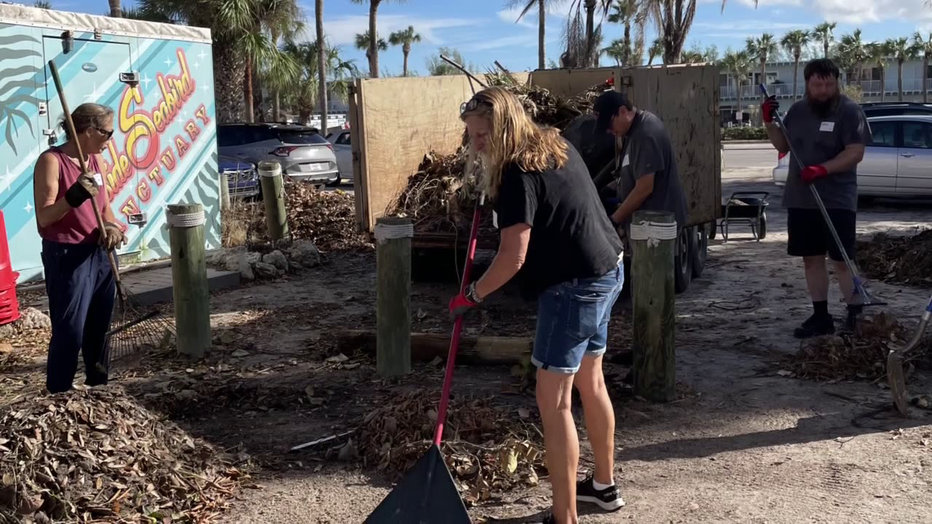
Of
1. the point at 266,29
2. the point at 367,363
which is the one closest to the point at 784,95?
the point at 266,29

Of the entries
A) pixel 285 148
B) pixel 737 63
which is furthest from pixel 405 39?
pixel 285 148

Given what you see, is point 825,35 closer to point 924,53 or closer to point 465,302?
point 924,53

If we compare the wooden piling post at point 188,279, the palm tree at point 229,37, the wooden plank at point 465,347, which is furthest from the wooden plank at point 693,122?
the palm tree at point 229,37

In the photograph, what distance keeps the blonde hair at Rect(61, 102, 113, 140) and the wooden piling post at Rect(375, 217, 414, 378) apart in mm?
1883

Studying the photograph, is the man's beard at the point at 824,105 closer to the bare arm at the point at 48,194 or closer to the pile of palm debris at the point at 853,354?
the pile of palm debris at the point at 853,354

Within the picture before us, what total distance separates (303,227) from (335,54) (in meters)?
36.1

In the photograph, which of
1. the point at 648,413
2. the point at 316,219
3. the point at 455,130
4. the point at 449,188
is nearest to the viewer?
the point at 648,413

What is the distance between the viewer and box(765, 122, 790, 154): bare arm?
7.27m

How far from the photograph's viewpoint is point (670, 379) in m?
5.69

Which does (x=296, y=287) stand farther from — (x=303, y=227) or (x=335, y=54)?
(x=335, y=54)

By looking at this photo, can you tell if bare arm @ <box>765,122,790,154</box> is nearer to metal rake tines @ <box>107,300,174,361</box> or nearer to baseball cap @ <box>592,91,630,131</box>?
baseball cap @ <box>592,91,630,131</box>

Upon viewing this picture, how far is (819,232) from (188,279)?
15.5 ft

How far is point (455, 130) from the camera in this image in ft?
30.7

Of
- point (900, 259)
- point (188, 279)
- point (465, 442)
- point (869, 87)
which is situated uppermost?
point (869, 87)
